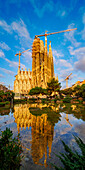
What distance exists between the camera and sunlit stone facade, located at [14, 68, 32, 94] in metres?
82.3

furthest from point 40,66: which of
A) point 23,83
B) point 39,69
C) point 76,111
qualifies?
point 76,111

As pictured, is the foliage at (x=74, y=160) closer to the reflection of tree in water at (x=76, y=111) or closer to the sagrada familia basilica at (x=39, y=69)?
the reflection of tree in water at (x=76, y=111)

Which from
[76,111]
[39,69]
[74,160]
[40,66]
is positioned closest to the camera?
[74,160]

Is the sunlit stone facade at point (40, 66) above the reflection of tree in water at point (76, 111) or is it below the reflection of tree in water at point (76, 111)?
above

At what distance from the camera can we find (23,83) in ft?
277

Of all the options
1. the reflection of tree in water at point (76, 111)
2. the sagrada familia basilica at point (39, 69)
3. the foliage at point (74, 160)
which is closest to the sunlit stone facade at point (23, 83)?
the sagrada familia basilica at point (39, 69)

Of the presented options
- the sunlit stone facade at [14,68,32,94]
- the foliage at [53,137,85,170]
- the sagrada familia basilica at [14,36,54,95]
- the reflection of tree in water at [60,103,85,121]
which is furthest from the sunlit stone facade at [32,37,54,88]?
the foliage at [53,137,85,170]

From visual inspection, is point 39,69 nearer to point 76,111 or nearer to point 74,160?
point 76,111

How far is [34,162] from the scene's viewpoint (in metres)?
3.21

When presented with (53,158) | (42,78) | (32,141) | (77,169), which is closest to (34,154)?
(53,158)

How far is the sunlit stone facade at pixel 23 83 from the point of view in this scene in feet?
270

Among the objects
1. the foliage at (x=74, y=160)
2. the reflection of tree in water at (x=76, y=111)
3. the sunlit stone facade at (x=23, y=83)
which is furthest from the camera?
the sunlit stone facade at (x=23, y=83)

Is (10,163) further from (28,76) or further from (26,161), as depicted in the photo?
(28,76)

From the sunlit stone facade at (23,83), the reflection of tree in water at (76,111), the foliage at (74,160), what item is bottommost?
the reflection of tree in water at (76,111)
